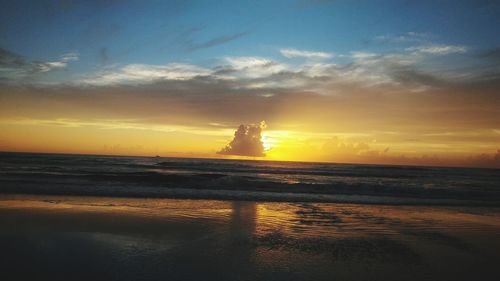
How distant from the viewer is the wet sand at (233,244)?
22.9ft

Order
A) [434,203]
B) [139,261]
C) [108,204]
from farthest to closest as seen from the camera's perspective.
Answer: [434,203], [108,204], [139,261]

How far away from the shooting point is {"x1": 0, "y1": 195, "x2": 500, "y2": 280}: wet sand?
697cm

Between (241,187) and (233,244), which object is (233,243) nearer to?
(233,244)

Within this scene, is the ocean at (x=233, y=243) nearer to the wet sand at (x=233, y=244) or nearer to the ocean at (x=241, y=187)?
the wet sand at (x=233, y=244)

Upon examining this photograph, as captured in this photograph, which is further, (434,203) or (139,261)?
(434,203)

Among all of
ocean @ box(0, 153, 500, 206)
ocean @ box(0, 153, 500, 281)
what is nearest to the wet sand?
ocean @ box(0, 153, 500, 281)

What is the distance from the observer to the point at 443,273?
24.3ft

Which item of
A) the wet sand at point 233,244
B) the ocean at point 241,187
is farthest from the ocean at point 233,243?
the ocean at point 241,187

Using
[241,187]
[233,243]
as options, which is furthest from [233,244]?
[241,187]

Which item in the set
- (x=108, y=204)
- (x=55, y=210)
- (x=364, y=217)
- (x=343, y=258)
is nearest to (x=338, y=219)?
(x=364, y=217)

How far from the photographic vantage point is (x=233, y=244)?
908cm

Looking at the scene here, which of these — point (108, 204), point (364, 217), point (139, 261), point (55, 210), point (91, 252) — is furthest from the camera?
point (108, 204)

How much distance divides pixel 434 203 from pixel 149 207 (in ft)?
54.8

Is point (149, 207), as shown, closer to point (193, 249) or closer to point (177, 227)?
point (177, 227)
